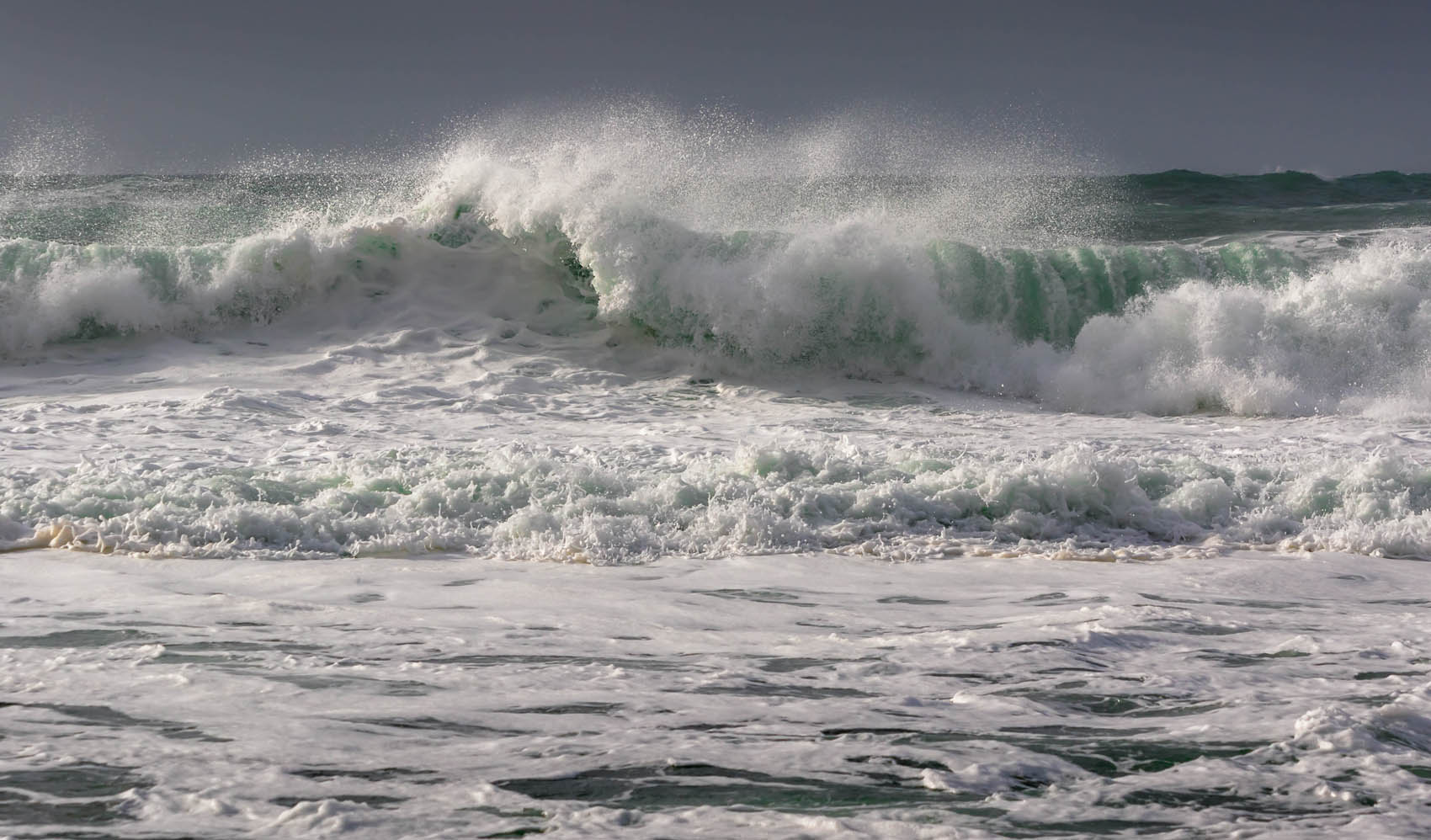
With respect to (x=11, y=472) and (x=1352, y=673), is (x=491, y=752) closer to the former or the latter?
(x=1352, y=673)

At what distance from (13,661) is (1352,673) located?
4070mm

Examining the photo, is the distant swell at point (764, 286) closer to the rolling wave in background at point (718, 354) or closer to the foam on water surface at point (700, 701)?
the rolling wave in background at point (718, 354)

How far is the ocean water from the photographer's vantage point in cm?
289

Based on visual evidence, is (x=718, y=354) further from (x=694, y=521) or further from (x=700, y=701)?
(x=700, y=701)

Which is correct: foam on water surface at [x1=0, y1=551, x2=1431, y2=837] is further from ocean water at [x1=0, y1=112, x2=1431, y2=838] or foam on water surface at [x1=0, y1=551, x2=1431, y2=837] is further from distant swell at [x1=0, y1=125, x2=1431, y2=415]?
distant swell at [x1=0, y1=125, x2=1431, y2=415]

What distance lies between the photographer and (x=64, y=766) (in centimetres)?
286

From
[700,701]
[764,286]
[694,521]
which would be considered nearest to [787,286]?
[764,286]

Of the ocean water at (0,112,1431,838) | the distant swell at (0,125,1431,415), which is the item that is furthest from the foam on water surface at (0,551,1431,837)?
the distant swell at (0,125,1431,415)

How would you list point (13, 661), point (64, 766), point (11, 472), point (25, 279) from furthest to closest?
1. point (25, 279)
2. point (11, 472)
3. point (13, 661)
4. point (64, 766)

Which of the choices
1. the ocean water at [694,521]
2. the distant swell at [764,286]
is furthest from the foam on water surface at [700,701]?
the distant swell at [764,286]

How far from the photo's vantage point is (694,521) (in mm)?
5664

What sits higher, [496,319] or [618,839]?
[496,319]

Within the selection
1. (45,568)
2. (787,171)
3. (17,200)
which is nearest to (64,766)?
(45,568)

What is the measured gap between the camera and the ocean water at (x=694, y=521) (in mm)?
2893
